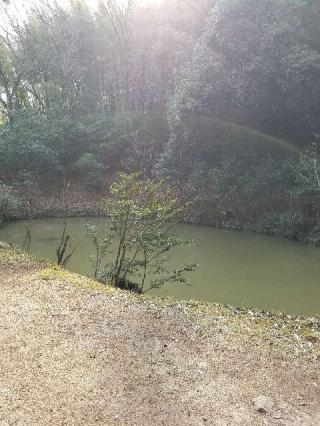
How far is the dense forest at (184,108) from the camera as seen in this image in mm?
18109

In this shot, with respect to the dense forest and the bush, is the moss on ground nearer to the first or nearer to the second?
the dense forest

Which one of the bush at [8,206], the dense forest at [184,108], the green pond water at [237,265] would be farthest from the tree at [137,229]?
the bush at [8,206]

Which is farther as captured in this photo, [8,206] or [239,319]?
[8,206]

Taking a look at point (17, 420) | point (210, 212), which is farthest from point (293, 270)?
point (17, 420)

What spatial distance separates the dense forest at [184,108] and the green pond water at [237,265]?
182cm

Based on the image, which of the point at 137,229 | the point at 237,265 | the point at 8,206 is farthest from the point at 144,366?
the point at 8,206

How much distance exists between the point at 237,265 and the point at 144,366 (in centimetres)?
807

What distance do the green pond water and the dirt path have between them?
281 centimetres

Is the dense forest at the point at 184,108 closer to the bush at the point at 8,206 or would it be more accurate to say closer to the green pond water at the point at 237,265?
the bush at the point at 8,206

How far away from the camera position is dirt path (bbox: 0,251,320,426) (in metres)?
4.77

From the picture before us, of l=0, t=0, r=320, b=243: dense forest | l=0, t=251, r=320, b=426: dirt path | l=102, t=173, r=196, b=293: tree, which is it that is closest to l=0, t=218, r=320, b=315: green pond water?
l=102, t=173, r=196, b=293: tree

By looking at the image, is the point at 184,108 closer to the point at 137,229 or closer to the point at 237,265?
the point at 237,265

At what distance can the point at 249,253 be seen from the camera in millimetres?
15117

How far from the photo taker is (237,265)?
43.8 ft
